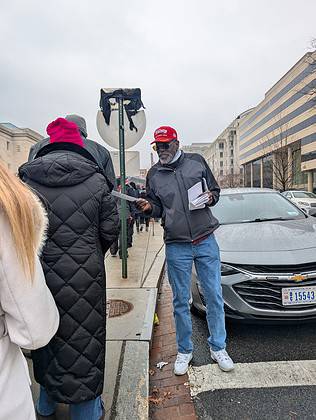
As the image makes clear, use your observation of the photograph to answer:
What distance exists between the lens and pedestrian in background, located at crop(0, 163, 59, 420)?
1045mm

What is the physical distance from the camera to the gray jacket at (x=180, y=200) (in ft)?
9.50

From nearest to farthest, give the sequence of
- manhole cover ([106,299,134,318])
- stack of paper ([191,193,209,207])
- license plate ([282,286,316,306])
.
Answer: stack of paper ([191,193,209,207])
license plate ([282,286,316,306])
manhole cover ([106,299,134,318])

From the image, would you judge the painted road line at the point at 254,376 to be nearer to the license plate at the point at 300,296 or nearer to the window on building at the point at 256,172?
the license plate at the point at 300,296

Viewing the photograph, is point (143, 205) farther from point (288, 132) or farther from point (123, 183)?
point (288, 132)

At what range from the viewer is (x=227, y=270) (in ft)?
10.9

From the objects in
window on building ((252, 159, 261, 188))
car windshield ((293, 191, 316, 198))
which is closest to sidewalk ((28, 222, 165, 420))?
car windshield ((293, 191, 316, 198))

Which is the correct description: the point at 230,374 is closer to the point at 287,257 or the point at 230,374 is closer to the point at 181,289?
the point at 181,289

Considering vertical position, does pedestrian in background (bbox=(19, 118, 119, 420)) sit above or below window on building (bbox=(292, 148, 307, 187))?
below

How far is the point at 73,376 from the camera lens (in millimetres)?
1827

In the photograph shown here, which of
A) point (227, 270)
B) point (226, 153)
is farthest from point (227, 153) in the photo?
point (227, 270)

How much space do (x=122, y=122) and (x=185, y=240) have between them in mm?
3233

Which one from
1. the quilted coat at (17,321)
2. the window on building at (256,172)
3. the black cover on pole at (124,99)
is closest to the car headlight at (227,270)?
the quilted coat at (17,321)

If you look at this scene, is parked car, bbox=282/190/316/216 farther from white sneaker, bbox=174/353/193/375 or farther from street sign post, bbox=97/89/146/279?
white sneaker, bbox=174/353/193/375

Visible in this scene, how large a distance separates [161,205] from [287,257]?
1.27 meters
